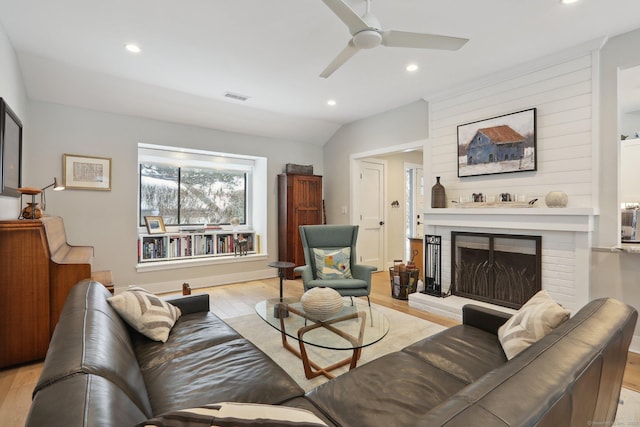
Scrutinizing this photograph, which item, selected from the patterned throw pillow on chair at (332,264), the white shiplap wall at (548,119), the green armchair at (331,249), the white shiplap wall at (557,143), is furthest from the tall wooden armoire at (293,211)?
the white shiplap wall at (557,143)

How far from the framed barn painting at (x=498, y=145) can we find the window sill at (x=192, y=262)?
3526mm

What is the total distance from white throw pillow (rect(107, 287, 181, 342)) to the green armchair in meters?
1.70

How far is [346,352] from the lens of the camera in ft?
8.41

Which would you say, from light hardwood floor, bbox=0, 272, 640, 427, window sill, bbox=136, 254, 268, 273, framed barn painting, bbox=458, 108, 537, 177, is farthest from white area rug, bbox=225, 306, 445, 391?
framed barn painting, bbox=458, 108, 537, 177

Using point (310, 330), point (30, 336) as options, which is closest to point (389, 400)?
point (310, 330)

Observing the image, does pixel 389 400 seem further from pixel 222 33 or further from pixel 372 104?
pixel 372 104

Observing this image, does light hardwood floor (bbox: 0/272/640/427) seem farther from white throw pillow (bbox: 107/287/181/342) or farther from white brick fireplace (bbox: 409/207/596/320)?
white throw pillow (bbox: 107/287/181/342)

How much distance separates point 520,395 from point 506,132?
11.1ft

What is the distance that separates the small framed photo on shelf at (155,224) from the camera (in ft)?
15.2

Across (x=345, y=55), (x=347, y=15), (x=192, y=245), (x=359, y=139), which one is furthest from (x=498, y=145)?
(x=192, y=245)

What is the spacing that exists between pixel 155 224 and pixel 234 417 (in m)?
4.74

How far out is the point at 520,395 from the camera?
0.75m

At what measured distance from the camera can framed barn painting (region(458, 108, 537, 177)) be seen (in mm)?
3273

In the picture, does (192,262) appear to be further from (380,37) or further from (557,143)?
(557,143)
